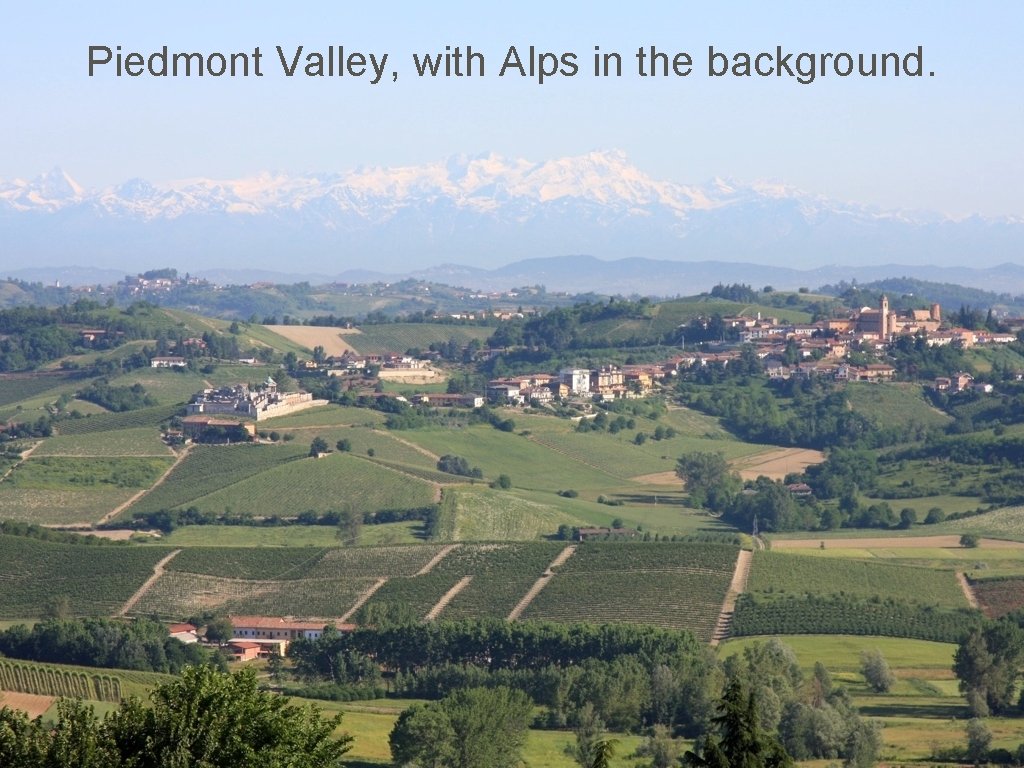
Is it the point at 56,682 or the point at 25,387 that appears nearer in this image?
the point at 56,682

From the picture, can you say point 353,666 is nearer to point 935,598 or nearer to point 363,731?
point 363,731

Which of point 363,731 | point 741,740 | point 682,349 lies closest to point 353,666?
point 363,731

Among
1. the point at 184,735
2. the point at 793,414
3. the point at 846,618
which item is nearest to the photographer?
the point at 184,735

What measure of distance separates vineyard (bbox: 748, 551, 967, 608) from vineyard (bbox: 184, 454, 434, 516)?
16.8 meters

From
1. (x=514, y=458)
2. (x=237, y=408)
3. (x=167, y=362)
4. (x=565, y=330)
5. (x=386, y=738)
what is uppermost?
(x=565, y=330)

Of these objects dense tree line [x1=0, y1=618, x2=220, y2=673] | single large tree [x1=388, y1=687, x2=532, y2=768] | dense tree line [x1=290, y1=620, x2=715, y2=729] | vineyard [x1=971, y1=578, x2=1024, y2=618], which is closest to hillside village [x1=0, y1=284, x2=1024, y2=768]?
dense tree line [x1=290, y1=620, x2=715, y2=729]

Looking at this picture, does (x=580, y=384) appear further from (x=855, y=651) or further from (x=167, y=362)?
(x=855, y=651)

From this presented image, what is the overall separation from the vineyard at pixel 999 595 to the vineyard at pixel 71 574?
81.8 ft

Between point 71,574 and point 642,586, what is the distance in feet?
57.6

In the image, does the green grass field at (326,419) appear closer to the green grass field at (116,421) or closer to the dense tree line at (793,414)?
the green grass field at (116,421)

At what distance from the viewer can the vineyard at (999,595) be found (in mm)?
55844

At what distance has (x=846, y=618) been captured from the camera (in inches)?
2127

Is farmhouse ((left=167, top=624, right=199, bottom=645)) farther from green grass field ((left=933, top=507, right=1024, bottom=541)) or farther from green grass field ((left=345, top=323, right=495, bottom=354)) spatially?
green grass field ((left=345, top=323, right=495, bottom=354))

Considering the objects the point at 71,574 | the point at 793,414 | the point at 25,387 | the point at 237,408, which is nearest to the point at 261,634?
the point at 71,574
